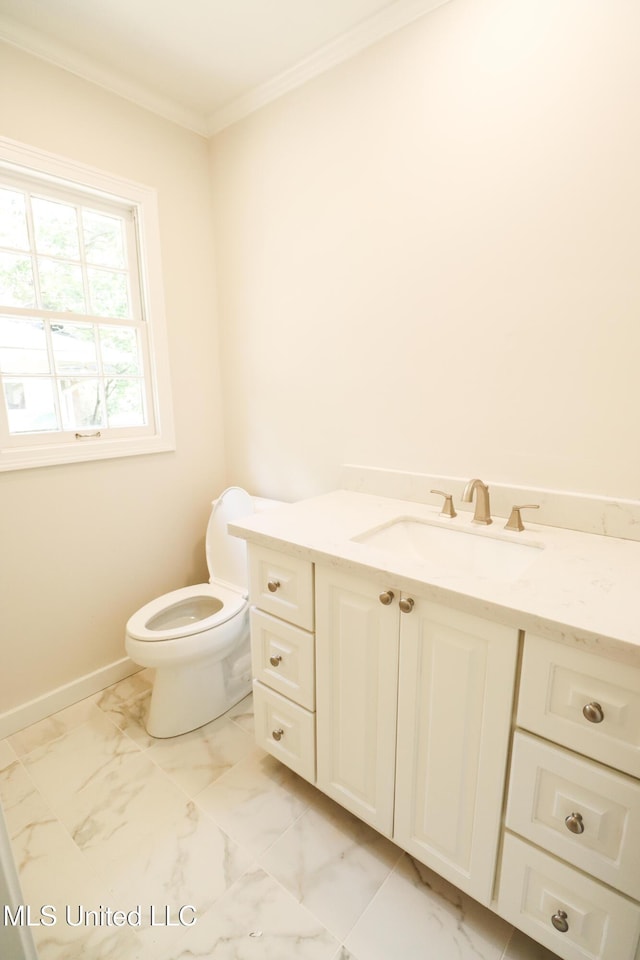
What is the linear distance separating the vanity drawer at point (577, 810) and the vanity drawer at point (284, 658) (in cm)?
57

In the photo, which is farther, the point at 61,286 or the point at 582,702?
the point at 61,286

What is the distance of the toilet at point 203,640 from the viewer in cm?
160

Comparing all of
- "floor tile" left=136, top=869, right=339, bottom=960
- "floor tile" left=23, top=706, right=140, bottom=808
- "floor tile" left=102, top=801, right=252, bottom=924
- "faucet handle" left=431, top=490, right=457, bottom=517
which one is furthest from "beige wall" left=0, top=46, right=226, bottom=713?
"faucet handle" left=431, top=490, right=457, bottom=517

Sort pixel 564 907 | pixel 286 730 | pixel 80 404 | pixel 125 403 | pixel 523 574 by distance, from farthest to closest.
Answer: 1. pixel 125 403
2. pixel 80 404
3. pixel 286 730
4. pixel 523 574
5. pixel 564 907

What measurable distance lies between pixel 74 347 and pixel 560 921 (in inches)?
90.2

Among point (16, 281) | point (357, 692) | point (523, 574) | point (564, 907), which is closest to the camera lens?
point (564, 907)

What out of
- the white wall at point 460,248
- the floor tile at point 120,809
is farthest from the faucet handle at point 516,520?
the floor tile at point 120,809

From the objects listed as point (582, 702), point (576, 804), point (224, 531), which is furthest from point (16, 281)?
point (576, 804)

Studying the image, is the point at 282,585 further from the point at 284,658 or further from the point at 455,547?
the point at 455,547

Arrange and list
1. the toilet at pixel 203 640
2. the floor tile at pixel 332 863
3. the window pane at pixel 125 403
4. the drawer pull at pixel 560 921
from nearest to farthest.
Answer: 1. the drawer pull at pixel 560 921
2. the floor tile at pixel 332 863
3. the toilet at pixel 203 640
4. the window pane at pixel 125 403

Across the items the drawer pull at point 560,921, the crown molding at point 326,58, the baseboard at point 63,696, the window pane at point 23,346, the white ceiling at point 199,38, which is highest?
the white ceiling at point 199,38

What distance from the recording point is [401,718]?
109 centimetres

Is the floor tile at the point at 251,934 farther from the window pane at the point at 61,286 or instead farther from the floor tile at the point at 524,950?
the window pane at the point at 61,286

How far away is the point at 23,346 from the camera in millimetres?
1691
